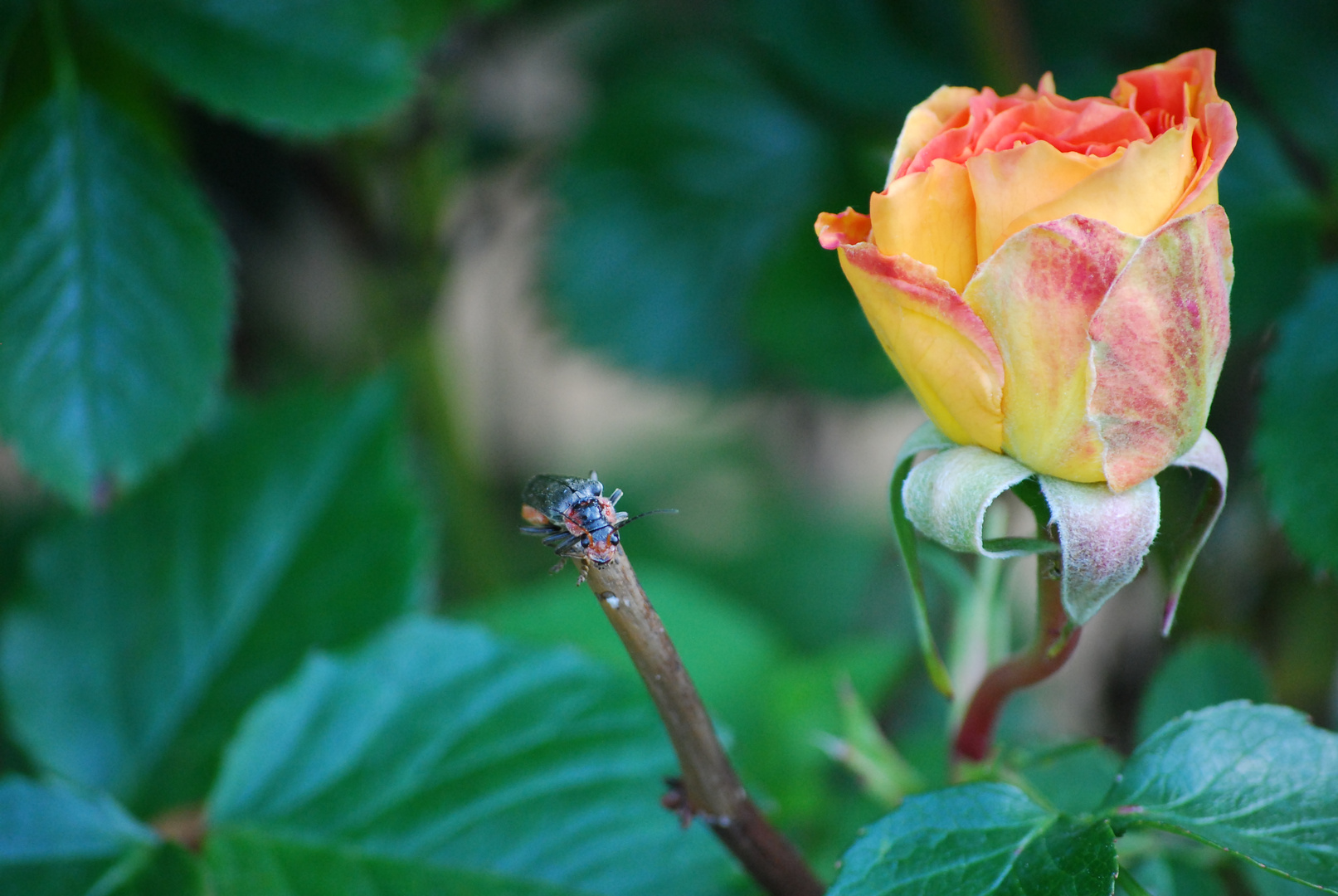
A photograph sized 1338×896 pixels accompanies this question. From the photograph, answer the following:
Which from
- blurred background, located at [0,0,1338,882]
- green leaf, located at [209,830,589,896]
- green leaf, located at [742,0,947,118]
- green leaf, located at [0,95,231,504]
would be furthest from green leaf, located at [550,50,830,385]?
green leaf, located at [209,830,589,896]

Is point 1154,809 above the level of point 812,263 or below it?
below

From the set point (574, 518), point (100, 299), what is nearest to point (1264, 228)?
point (574, 518)

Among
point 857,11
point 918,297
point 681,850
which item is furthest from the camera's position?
point 857,11

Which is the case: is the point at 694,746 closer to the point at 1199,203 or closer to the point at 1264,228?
the point at 1199,203

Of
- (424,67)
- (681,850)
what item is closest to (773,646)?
(681,850)

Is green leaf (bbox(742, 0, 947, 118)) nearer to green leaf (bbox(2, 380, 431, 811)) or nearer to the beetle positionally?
green leaf (bbox(2, 380, 431, 811))

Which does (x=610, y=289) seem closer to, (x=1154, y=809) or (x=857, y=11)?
(x=857, y=11)
